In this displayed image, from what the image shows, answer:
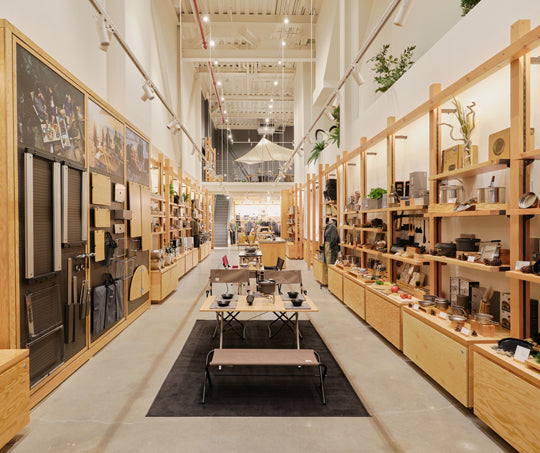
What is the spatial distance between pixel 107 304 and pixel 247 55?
9.19 m

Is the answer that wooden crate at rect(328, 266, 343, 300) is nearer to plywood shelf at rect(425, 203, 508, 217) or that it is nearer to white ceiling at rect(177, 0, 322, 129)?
plywood shelf at rect(425, 203, 508, 217)

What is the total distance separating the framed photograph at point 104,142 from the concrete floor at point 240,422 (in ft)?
7.91

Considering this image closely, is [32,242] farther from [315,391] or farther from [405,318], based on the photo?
[405,318]

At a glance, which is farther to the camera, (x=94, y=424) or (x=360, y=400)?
(x=360, y=400)

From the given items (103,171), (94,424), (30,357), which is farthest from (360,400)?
(103,171)

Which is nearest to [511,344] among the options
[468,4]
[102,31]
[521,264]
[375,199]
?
[521,264]

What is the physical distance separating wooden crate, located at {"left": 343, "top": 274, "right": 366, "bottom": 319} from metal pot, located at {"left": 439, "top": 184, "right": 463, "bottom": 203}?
6.61ft

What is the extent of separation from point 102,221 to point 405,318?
12.6 feet

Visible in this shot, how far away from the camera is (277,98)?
16.9m

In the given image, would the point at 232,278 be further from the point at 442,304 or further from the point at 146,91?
the point at 146,91

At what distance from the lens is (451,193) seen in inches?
138

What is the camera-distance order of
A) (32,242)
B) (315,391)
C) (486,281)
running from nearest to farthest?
(32,242) → (315,391) → (486,281)

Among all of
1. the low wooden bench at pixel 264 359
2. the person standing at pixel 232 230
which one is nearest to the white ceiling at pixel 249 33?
the low wooden bench at pixel 264 359

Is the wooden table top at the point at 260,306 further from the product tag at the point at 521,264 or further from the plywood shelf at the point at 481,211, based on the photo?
the product tag at the point at 521,264
